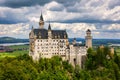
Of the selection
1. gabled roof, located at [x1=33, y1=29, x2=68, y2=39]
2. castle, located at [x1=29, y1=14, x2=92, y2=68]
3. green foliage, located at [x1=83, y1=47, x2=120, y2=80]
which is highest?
gabled roof, located at [x1=33, y1=29, x2=68, y2=39]

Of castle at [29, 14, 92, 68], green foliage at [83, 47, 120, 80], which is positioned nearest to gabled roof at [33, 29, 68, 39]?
castle at [29, 14, 92, 68]

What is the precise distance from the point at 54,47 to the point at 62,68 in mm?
13596

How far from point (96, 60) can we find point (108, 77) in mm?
15285

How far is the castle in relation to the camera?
411 feet

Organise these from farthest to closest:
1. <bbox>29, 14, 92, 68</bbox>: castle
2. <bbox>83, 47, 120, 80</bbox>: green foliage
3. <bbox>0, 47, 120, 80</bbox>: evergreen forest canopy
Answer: <bbox>29, 14, 92, 68</bbox>: castle → <bbox>83, 47, 120, 80</bbox>: green foliage → <bbox>0, 47, 120, 80</bbox>: evergreen forest canopy

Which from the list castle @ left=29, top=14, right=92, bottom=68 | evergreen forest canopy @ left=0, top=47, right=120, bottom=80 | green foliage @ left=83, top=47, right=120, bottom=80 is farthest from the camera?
castle @ left=29, top=14, right=92, bottom=68

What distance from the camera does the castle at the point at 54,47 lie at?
411ft

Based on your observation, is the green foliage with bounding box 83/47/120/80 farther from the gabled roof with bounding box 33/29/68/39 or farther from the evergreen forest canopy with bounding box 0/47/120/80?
the gabled roof with bounding box 33/29/68/39

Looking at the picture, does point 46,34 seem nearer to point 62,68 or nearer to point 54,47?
point 54,47

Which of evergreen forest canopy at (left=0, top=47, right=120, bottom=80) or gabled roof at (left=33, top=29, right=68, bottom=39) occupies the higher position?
gabled roof at (left=33, top=29, right=68, bottom=39)

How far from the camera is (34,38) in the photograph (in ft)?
413

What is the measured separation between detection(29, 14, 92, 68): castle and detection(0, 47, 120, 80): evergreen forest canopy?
12.2 ft

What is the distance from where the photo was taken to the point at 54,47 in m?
128

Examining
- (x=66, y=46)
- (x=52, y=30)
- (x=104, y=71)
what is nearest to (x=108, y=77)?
(x=104, y=71)
